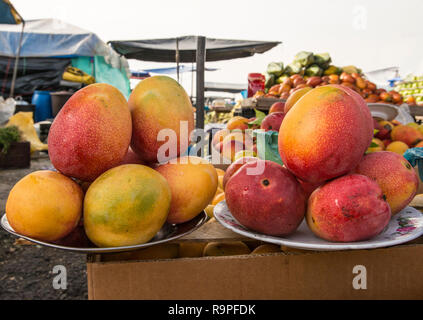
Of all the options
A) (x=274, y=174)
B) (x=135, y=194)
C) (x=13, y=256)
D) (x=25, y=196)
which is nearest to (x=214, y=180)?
(x=274, y=174)

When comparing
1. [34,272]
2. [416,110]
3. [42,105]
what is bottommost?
[34,272]

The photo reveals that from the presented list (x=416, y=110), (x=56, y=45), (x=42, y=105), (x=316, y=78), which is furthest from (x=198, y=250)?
(x=56, y=45)

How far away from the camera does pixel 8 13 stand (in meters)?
5.28

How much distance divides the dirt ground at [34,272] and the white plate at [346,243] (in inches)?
54.5

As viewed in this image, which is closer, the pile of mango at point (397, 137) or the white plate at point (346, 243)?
the white plate at point (346, 243)

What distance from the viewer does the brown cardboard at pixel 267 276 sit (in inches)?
32.9

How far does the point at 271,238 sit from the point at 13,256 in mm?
2292

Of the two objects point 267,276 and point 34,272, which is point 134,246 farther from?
point 34,272

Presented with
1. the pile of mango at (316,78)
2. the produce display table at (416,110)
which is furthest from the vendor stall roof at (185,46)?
the produce display table at (416,110)

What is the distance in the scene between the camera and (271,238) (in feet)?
2.69

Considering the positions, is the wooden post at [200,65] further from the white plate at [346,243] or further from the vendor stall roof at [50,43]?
the vendor stall roof at [50,43]

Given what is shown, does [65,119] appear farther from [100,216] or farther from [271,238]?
[271,238]

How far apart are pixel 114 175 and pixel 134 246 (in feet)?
0.61

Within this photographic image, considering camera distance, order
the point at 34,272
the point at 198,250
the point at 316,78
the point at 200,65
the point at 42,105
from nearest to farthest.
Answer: the point at 198,250
the point at 34,272
the point at 200,65
the point at 316,78
the point at 42,105
